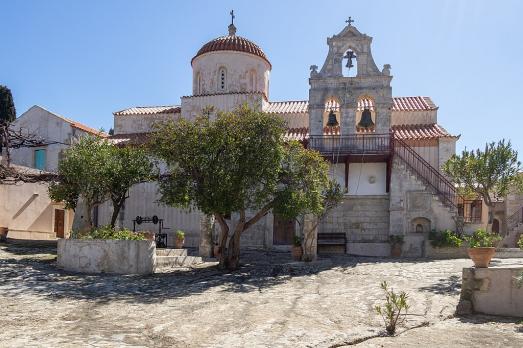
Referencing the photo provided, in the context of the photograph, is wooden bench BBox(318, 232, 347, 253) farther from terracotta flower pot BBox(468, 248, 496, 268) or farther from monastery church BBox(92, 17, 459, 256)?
terracotta flower pot BBox(468, 248, 496, 268)

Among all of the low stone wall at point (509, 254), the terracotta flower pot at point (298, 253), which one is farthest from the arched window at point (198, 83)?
the low stone wall at point (509, 254)

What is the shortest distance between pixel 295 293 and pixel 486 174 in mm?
9506

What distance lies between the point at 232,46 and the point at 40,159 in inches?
508

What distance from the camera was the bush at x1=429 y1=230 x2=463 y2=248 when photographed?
67.9 ft

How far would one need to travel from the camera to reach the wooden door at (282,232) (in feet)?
83.4

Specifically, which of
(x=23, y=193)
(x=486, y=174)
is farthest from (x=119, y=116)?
(x=486, y=174)

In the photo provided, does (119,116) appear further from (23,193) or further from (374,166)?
(374,166)

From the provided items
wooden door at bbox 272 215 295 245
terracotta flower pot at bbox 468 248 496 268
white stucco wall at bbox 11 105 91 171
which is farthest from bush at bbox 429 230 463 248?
white stucco wall at bbox 11 105 91 171

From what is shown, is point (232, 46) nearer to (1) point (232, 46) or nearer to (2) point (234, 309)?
(1) point (232, 46)

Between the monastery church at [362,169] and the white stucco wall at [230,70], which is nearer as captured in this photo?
the monastery church at [362,169]

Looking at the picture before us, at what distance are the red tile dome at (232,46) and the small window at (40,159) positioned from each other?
1023 cm

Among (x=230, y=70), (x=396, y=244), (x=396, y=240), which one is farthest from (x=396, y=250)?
(x=230, y=70)

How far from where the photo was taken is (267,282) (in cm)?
1455

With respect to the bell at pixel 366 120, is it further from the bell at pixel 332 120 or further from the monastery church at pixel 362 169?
the bell at pixel 332 120
